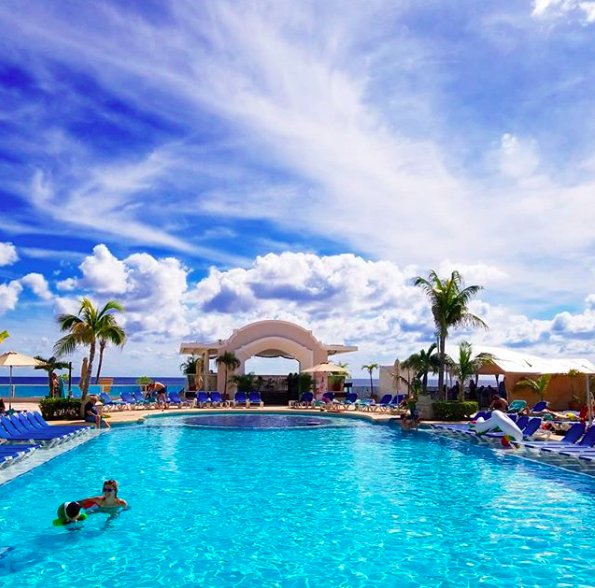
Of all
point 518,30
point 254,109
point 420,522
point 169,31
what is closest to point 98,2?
point 169,31

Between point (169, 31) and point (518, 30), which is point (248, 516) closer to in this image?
point (169, 31)

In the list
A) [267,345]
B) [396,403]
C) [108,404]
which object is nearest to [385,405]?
[396,403]

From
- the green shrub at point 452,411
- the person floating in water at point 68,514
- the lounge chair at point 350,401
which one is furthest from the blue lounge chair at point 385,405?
the person floating in water at point 68,514

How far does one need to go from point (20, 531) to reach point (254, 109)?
31.3ft

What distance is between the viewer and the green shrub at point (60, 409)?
767 inches

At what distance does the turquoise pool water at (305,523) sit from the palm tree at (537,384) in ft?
41.2

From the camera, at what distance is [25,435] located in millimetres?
13836

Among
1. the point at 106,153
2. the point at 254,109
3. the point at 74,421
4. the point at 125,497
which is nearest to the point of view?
the point at 125,497

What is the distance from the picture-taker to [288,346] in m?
32.1

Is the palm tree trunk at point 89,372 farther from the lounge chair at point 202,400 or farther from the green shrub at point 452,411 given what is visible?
the green shrub at point 452,411

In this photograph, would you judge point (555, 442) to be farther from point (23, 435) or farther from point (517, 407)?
point (23, 435)

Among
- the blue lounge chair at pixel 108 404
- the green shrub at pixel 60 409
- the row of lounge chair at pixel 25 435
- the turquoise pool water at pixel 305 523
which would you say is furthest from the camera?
the blue lounge chair at pixel 108 404

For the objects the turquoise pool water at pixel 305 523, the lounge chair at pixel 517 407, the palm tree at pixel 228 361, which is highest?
the palm tree at pixel 228 361

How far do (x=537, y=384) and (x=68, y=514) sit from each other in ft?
73.2
